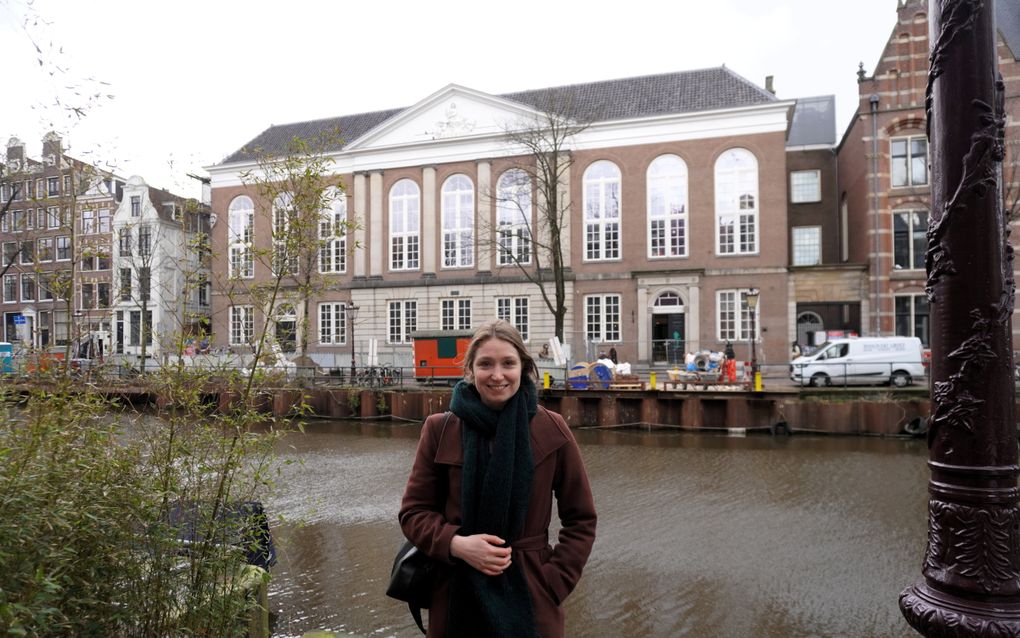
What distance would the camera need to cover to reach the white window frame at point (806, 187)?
38500mm

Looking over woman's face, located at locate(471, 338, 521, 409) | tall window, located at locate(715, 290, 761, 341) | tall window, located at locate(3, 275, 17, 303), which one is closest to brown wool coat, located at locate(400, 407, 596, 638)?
woman's face, located at locate(471, 338, 521, 409)

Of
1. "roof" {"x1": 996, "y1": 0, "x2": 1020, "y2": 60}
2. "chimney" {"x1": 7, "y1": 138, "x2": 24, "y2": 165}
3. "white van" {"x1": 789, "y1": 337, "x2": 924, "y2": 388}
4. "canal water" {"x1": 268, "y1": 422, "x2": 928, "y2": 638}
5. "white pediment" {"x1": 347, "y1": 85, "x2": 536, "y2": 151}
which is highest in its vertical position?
"roof" {"x1": 996, "y1": 0, "x2": 1020, "y2": 60}

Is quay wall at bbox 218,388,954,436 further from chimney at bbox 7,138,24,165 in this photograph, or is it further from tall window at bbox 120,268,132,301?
tall window at bbox 120,268,132,301

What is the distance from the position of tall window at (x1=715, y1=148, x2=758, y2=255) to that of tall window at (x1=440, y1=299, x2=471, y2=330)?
14.2 meters

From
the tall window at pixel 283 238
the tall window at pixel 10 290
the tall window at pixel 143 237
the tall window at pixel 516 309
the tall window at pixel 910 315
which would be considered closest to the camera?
the tall window at pixel 283 238

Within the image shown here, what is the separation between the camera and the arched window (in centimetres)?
3734

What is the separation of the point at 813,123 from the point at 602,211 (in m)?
18.2

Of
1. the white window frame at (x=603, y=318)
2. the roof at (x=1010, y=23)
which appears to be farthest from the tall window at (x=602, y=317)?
the roof at (x=1010, y=23)

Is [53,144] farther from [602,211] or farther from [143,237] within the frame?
[602,211]

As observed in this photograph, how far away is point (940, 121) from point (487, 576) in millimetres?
2478

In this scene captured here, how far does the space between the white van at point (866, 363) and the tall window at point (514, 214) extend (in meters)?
16.5

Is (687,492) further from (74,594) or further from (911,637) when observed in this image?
(74,594)

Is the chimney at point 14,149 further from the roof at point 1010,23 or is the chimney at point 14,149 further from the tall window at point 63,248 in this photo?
the roof at point 1010,23

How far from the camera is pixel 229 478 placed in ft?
11.9
